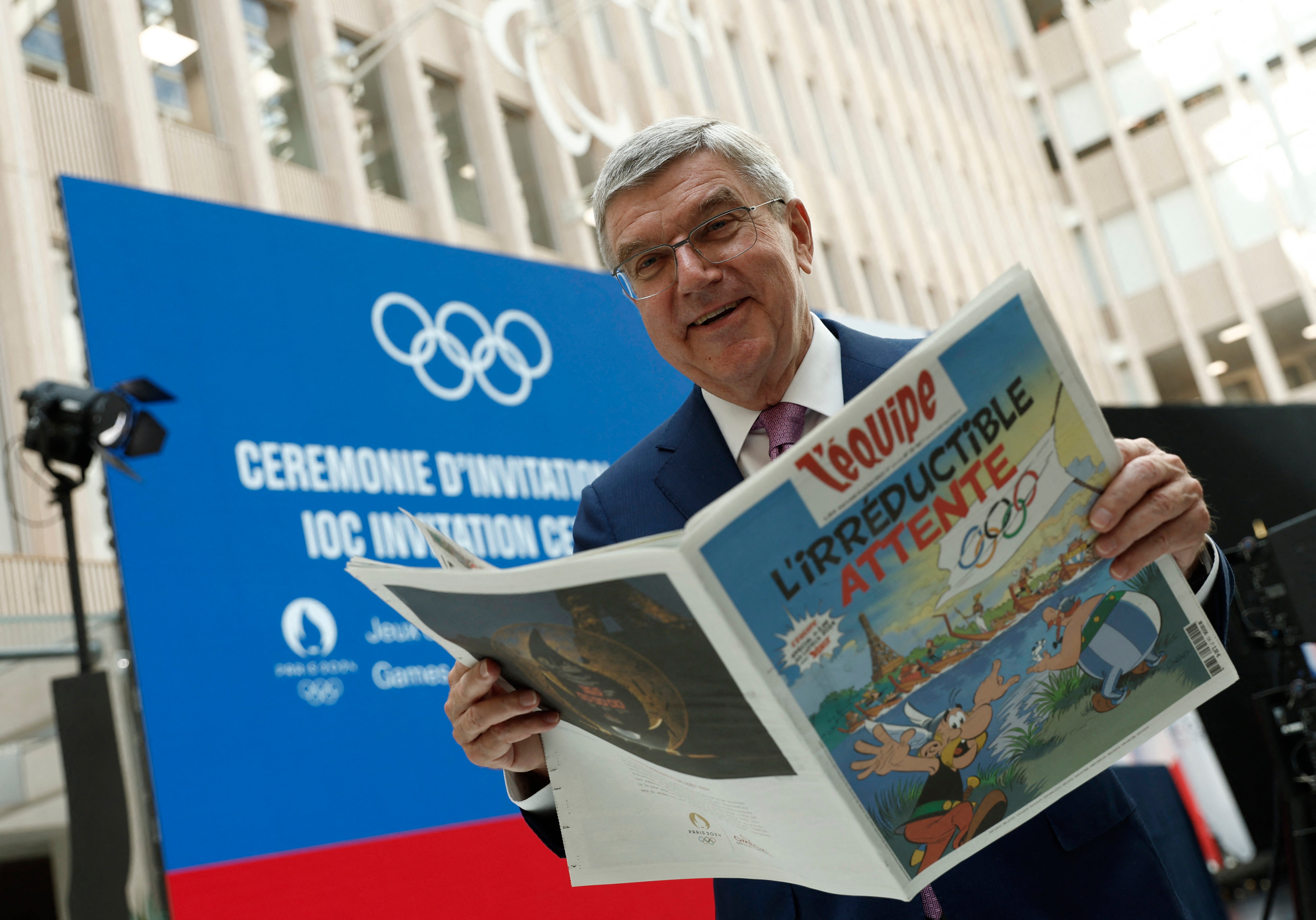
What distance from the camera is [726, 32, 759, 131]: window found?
1400 centimetres

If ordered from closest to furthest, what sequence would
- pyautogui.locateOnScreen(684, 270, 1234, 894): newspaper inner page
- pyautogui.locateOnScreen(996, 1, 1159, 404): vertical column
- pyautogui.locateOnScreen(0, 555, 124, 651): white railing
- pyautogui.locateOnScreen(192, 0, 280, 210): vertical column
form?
1. pyautogui.locateOnScreen(684, 270, 1234, 894): newspaper inner page
2. pyautogui.locateOnScreen(0, 555, 124, 651): white railing
3. pyautogui.locateOnScreen(192, 0, 280, 210): vertical column
4. pyautogui.locateOnScreen(996, 1, 1159, 404): vertical column

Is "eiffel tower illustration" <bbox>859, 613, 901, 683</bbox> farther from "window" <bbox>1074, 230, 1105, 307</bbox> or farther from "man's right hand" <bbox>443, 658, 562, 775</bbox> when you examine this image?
"window" <bbox>1074, 230, 1105, 307</bbox>

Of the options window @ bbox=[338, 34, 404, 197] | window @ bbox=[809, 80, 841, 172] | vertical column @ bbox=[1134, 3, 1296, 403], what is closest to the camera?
window @ bbox=[338, 34, 404, 197]

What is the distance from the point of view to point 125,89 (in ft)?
23.6

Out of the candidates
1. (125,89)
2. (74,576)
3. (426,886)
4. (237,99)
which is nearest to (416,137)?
(237,99)

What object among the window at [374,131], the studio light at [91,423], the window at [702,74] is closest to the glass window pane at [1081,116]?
the window at [702,74]

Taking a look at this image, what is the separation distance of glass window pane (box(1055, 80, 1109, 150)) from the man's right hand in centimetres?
2228

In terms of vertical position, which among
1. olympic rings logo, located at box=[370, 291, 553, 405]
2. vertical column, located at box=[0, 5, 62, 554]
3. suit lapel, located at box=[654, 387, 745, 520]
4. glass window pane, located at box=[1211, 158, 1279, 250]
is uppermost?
glass window pane, located at box=[1211, 158, 1279, 250]

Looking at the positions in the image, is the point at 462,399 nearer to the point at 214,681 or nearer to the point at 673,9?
the point at 214,681

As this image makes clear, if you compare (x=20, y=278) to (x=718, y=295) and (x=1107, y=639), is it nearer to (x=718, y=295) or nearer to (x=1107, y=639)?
(x=718, y=295)

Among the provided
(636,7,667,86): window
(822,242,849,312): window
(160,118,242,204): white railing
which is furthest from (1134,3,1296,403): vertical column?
(160,118,242,204): white railing

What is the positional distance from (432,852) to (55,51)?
6.26 meters

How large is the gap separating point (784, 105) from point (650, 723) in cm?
1503

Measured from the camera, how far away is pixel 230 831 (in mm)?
3252
